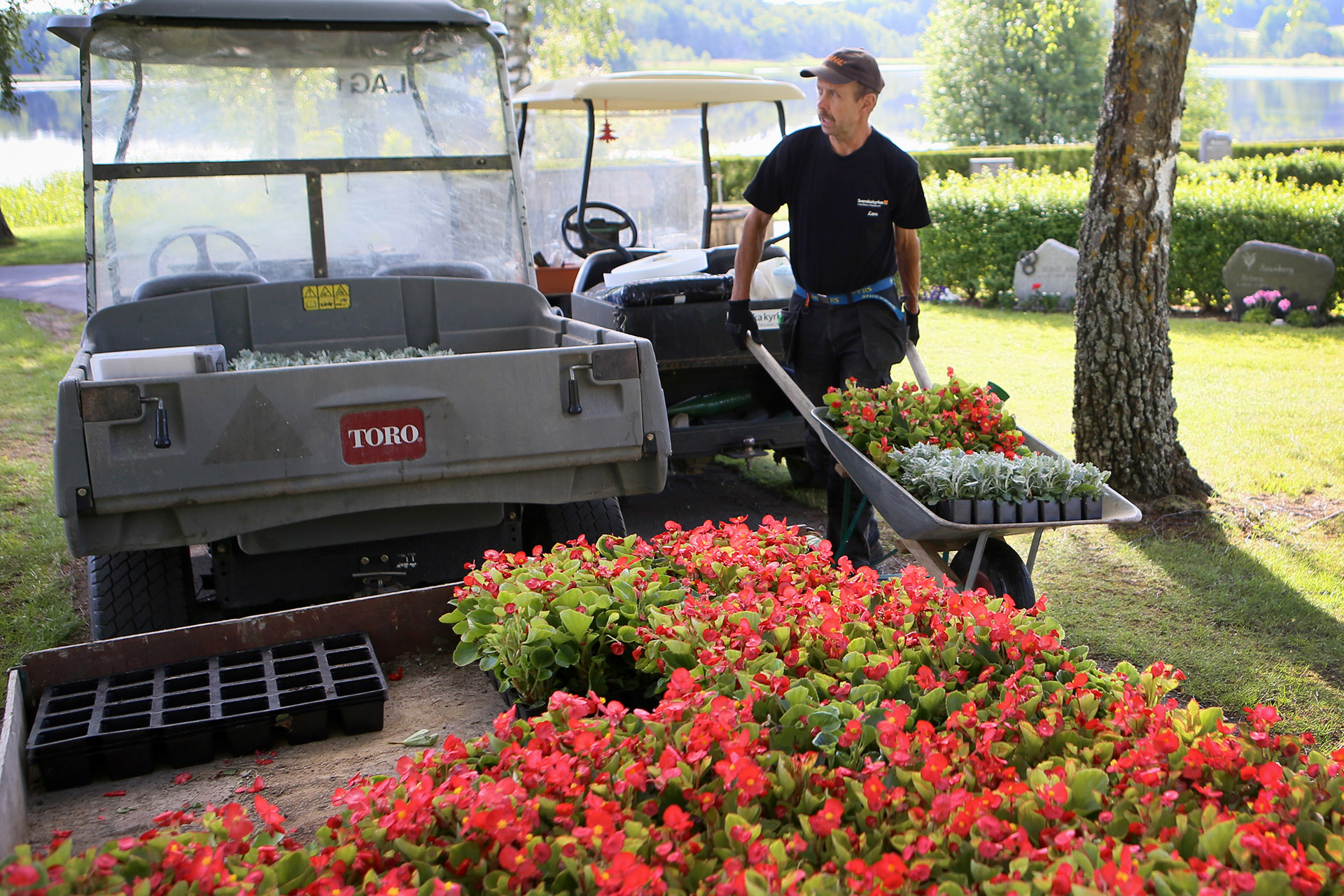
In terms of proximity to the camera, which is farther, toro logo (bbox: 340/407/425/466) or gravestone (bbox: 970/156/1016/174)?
gravestone (bbox: 970/156/1016/174)

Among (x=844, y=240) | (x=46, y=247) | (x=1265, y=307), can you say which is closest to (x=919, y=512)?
(x=844, y=240)

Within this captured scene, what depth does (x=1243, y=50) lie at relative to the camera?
155000 millimetres

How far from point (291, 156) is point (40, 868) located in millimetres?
4222

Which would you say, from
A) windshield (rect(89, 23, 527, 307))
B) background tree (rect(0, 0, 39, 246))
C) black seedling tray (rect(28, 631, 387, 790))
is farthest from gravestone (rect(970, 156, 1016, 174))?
black seedling tray (rect(28, 631, 387, 790))

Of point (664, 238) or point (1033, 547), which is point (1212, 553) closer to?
point (1033, 547)

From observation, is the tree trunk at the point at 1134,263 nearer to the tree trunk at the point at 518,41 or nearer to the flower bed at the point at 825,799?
the flower bed at the point at 825,799

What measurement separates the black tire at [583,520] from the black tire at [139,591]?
129 cm

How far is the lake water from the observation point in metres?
31.1

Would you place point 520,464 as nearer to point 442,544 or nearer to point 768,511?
point 442,544

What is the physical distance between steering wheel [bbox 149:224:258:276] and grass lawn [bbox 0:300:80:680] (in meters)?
1.64

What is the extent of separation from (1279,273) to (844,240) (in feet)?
32.6

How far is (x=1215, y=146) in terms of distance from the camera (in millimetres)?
25562

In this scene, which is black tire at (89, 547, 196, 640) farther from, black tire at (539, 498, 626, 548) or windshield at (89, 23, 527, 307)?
windshield at (89, 23, 527, 307)

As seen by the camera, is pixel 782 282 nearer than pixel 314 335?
No
